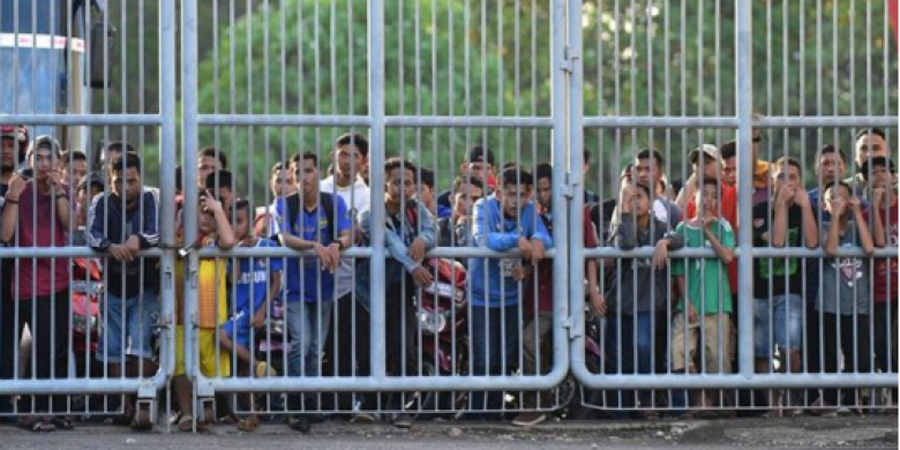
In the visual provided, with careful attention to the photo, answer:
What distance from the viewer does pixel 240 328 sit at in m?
13.0

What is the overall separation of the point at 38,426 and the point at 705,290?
376 centimetres

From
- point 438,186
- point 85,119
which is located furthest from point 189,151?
point 438,186

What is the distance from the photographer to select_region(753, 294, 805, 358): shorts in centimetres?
1328

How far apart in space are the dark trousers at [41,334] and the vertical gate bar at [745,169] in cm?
372

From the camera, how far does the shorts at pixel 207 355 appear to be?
12.9m

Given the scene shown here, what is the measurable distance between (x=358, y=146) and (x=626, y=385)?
199cm

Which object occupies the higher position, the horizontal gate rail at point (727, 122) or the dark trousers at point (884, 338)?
the horizontal gate rail at point (727, 122)

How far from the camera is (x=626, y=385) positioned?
42.9 ft

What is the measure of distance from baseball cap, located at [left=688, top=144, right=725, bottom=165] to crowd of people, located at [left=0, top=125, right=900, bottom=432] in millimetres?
16

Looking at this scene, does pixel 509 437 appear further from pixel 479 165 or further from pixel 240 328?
pixel 240 328

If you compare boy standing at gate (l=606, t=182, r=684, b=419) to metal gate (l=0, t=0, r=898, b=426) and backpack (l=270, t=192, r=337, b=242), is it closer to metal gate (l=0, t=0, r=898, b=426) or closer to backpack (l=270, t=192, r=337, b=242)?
metal gate (l=0, t=0, r=898, b=426)

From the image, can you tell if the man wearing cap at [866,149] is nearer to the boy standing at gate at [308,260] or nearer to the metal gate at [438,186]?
the metal gate at [438,186]

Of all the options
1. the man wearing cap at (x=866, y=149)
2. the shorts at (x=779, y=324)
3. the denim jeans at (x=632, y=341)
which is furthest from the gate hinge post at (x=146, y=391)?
the man wearing cap at (x=866, y=149)

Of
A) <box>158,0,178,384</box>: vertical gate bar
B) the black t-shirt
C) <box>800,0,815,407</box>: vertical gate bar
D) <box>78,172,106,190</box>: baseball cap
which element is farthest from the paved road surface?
<box>78,172,106,190</box>: baseball cap
